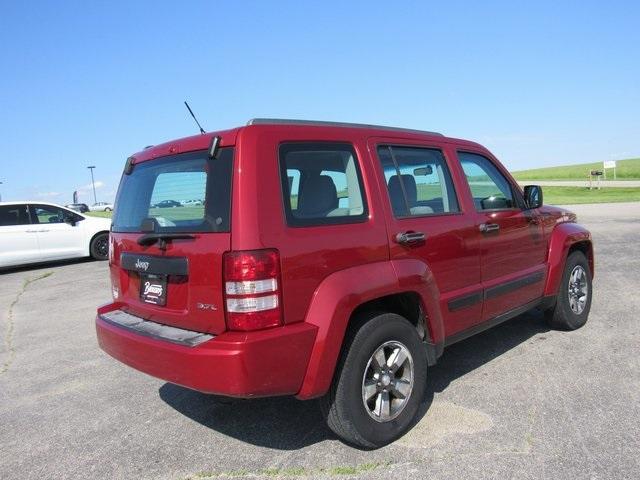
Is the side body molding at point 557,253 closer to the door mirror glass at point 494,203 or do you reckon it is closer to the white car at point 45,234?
the door mirror glass at point 494,203

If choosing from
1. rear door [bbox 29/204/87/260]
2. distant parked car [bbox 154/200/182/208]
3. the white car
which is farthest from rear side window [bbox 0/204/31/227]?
distant parked car [bbox 154/200/182/208]

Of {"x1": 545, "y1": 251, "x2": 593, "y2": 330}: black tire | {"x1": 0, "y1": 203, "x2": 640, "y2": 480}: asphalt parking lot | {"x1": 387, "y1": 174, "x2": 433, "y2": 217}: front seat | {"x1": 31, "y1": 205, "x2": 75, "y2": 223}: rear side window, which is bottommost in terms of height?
{"x1": 0, "y1": 203, "x2": 640, "y2": 480}: asphalt parking lot

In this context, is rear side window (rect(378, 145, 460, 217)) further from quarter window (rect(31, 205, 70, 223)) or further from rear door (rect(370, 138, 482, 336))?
quarter window (rect(31, 205, 70, 223))

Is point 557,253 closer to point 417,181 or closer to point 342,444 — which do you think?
point 417,181

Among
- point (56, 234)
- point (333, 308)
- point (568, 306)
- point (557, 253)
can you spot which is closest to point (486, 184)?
point (557, 253)

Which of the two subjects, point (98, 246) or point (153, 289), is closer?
point (153, 289)

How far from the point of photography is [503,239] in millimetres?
4363

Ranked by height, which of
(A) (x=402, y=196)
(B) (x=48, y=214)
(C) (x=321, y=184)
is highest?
(B) (x=48, y=214)

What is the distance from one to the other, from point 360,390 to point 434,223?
128cm

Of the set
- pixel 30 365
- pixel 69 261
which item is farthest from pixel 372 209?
pixel 69 261

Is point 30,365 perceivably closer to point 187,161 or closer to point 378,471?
point 187,161

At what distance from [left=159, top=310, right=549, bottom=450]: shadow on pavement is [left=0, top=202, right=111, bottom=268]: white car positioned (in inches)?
342

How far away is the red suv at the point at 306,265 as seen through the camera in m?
2.79

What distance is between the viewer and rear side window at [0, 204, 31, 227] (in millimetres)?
12073
